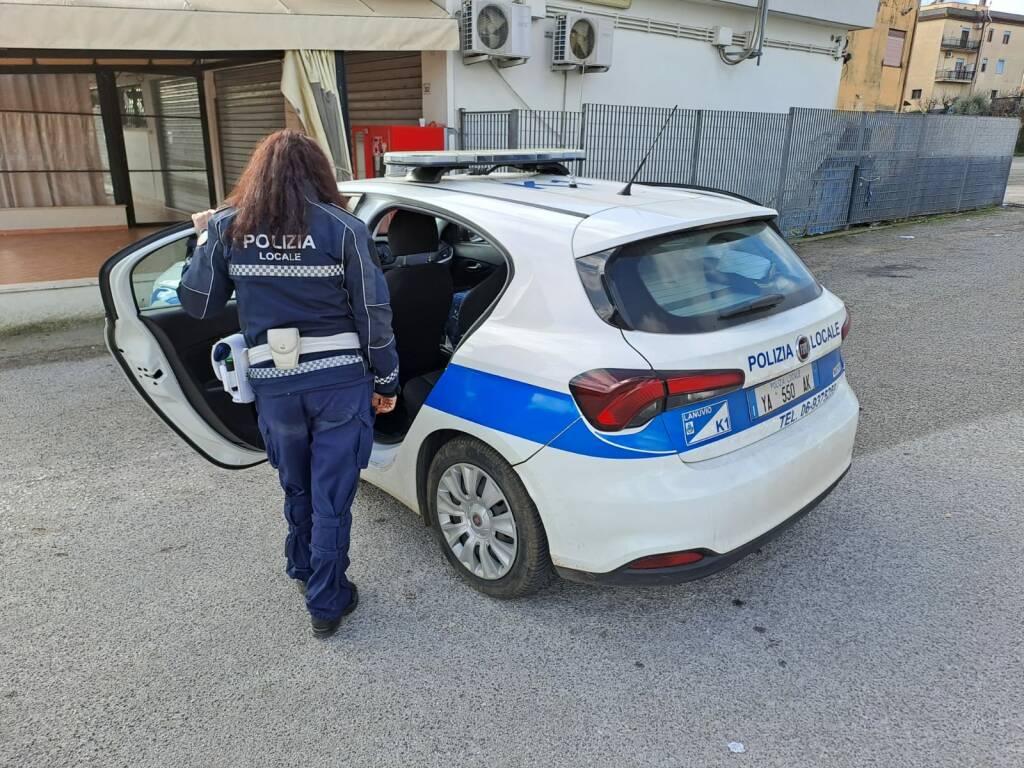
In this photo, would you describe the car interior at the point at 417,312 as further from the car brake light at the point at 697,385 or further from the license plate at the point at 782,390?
the license plate at the point at 782,390

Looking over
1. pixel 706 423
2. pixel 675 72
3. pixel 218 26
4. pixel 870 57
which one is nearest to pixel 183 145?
pixel 218 26

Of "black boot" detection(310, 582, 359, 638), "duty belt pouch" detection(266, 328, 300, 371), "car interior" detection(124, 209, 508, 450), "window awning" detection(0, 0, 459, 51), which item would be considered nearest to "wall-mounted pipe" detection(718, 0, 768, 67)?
"window awning" detection(0, 0, 459, 51)

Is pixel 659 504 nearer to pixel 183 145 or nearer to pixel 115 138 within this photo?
pixel 115 138

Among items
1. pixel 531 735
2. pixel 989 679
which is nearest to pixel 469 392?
pixel 531 735

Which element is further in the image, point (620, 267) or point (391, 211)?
point (391, 211)

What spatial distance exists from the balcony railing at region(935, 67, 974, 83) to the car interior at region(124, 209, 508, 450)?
8035 centimetres

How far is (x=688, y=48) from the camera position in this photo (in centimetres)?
1201

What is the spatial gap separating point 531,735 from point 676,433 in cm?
107

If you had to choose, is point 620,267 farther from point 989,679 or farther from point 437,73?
point 437,73

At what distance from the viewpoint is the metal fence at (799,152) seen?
979 cm

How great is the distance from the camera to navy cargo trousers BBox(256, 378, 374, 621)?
2.63 m

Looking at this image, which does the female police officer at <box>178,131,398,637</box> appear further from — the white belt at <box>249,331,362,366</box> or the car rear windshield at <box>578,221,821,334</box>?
the car rear windshield at <box>578,221,821,334</box>

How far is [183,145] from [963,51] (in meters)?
78.3

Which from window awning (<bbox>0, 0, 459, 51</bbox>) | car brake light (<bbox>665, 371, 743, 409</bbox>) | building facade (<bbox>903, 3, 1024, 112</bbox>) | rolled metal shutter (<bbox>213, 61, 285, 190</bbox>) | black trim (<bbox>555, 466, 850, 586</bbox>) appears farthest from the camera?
building facade (<bbox>903, 3, 1024, 112</bbox>)
